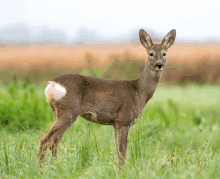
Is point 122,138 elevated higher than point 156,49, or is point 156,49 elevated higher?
point 156,49

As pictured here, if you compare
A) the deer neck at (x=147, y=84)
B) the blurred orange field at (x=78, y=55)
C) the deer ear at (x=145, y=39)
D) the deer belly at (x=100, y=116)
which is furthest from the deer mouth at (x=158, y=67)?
the blurred orange field at (x=78, y=55)

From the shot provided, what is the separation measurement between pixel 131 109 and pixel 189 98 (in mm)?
7000

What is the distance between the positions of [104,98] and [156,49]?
109 centimetres

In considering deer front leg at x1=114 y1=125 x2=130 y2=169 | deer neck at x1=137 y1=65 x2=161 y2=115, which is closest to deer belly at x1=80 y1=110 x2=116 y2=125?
deer front leg at x1=114 y1=125 x2=130 y2=169

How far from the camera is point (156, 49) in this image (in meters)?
4.64

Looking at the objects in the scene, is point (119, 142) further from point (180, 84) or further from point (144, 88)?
point (180, 84)

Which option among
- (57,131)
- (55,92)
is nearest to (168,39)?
(55,92)

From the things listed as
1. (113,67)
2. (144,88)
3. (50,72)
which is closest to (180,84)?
(113,67)

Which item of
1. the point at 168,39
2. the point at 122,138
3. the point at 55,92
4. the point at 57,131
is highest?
the point at 168,39

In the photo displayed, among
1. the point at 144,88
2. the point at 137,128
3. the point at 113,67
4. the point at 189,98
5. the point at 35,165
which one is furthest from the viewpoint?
the point at 113,67

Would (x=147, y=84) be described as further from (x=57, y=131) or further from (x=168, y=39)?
(x=57, y=131)

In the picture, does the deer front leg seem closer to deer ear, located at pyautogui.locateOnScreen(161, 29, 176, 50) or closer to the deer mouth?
the deer mouth

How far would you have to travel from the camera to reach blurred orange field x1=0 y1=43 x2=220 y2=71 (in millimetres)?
15586

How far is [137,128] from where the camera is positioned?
12.6 feet
